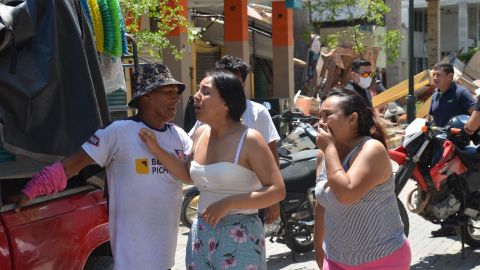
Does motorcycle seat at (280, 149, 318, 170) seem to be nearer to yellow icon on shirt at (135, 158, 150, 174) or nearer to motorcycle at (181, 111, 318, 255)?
motorcycle at (181, 111, 318, 255)

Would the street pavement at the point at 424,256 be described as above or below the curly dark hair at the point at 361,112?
below

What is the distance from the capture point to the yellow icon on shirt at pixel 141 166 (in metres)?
3.63

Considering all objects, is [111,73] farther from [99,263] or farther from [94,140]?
[99,263]

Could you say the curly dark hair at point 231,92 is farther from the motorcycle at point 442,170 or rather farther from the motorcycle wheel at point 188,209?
the motorcycle wheel at point 188,209

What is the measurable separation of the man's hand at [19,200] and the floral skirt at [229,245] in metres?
0.84

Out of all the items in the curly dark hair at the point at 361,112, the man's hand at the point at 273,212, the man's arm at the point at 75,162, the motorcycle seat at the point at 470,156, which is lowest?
the motorcycle seat at the point at 470,156

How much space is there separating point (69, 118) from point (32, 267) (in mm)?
748

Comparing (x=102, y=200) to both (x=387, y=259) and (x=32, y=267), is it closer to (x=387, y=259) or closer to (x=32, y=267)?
(x=32, y=267)

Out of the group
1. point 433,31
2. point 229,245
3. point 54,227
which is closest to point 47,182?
point 54,227

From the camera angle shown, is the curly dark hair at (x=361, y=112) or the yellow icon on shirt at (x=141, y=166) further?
the yellow icon on shirt at (x=141, y=166)

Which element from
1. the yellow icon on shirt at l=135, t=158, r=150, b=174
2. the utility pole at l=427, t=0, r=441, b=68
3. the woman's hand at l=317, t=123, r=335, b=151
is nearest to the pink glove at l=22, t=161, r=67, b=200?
the yellow icon on shirt at l=135, t=158, r=150, b=174

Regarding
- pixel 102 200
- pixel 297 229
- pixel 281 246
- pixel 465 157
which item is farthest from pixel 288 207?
pixel 102 200

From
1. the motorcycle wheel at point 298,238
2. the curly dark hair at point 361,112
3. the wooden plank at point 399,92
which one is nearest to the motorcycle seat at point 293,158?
the motorcycle wheel at point 298,238

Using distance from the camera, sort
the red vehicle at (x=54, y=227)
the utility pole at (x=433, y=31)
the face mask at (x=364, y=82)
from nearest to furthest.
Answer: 1. the red vehicle at (x=54, y=227)
2. the face mask at (x=364, y=82)
3. the utility pole at (x=433, y=31)
